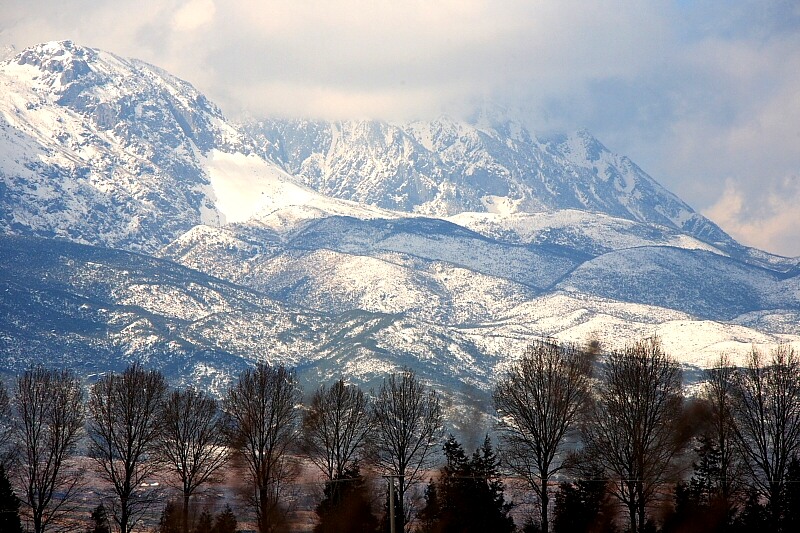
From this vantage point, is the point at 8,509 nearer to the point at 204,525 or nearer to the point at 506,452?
the point at 204,525

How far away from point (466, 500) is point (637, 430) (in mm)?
18609

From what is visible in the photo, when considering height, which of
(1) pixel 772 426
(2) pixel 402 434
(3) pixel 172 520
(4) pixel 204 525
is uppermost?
(2) pixel 402 434

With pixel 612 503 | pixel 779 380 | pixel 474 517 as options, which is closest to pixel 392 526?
pixel 474 517

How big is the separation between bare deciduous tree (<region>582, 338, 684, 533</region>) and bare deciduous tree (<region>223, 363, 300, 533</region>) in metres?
34.2

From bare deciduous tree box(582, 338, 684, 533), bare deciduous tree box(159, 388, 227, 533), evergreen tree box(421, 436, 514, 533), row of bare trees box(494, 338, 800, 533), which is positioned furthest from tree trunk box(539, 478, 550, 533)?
bare deciduous tree box(159, 388, 227, 533)

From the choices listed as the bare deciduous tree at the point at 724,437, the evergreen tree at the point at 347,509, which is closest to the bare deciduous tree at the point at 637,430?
the bare deciduous tree at the point at 724,437

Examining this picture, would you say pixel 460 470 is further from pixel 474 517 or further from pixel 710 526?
pixel 710 526

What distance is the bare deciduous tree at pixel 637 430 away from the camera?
12338cm

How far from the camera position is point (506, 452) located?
5404 inches

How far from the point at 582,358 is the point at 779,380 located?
2079 cm

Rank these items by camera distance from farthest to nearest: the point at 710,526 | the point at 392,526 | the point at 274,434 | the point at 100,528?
the point at 274,434 → the point at 100,528 → the point at 710,526 → the point at 392,526

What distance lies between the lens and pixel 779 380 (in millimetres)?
134000

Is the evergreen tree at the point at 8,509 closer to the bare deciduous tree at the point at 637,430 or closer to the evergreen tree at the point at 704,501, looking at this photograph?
the bare deciduous tree at the point at 637,430

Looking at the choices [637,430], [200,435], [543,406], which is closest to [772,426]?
[637,430]
